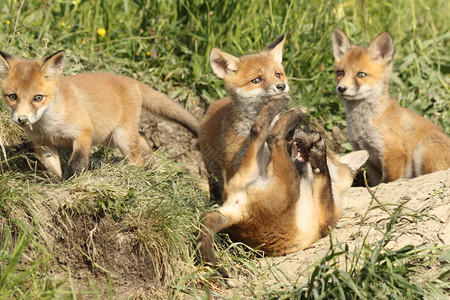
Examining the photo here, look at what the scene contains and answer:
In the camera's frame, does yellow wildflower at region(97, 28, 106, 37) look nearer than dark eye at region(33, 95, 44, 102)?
No

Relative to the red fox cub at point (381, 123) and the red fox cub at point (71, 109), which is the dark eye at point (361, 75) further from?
the red fox cub at point (71, 109)

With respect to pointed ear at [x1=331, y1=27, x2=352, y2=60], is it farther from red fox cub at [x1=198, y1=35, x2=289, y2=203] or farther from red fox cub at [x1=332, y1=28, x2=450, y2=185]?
red fox cub at [x1=198, y1=35, x2=289, y2=203]

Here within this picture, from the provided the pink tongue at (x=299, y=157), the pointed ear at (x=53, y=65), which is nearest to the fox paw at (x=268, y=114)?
the pink tongue at (x=299, y=157)

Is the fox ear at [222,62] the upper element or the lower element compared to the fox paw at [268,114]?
upper

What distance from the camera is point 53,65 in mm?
4832

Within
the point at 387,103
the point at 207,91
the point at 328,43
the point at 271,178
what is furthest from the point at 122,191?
the point at 328,43

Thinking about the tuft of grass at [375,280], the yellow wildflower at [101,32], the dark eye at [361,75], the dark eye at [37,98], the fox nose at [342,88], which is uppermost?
the yellow wildflower at [101,32]

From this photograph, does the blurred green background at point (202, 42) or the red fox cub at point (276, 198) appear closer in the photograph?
the red fox cub at point (276, 198)

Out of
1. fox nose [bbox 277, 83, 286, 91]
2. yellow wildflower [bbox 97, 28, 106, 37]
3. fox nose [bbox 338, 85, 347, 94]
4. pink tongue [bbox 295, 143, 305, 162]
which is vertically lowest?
pink tongue [bbox 295, 143, 305, 162]

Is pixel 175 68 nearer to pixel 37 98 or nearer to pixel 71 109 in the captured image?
pixel 71 109

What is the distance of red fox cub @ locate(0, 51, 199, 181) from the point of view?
4660 mm

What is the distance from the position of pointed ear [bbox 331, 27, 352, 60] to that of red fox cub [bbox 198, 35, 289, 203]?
1.49m

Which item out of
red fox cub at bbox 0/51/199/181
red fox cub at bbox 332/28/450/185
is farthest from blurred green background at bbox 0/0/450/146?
red fox cub at bbox 0/51/199/181

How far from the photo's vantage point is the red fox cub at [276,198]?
4121 millimetres
